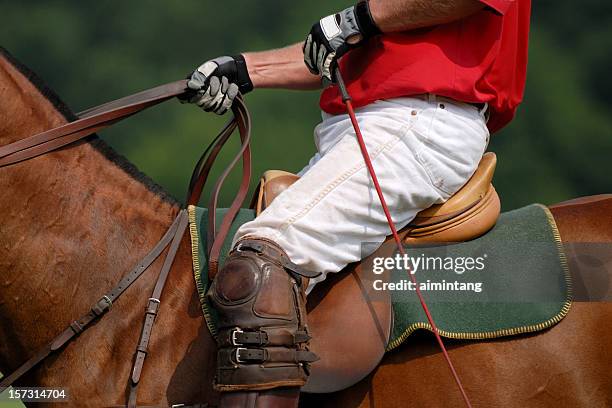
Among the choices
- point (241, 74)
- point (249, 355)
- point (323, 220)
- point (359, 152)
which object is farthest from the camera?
point (241, 74)

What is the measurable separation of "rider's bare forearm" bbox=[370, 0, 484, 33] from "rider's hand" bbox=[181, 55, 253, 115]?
0.55 m

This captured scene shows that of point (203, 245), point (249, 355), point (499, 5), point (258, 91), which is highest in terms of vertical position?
point (499, 5)

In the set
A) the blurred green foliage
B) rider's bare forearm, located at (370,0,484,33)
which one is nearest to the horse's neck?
rider's bare forearm, located at (370,0,484,33)

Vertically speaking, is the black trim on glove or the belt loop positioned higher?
the black trim on glove

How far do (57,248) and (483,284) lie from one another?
1287 mm

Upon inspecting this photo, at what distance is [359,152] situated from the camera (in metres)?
2.86

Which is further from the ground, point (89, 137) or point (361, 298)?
point (89, 137)

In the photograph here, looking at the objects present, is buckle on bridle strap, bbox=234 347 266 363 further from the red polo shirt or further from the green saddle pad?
the red polo shirt

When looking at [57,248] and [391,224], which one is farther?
[57,248]

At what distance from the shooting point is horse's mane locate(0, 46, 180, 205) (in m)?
3.08

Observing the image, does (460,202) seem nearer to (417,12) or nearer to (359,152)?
(359,152)

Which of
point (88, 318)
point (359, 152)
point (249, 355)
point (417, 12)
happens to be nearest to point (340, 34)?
point (417, 12)

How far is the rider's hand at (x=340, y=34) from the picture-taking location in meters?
2.94

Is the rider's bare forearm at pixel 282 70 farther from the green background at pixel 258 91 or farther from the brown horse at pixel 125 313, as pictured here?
the green background at pixel 258 91
